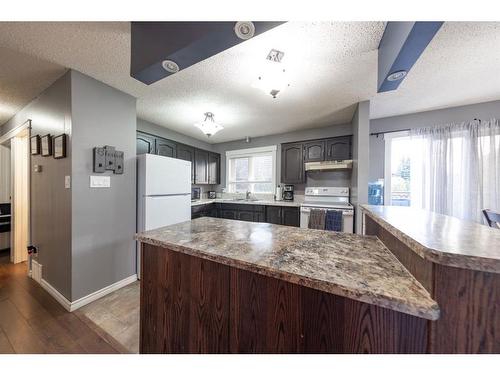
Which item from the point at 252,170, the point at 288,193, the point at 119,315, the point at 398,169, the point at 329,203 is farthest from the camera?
the point at 252,170

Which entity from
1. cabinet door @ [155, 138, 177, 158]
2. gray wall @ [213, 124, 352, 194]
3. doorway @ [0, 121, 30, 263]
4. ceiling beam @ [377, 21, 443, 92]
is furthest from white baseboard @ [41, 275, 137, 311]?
ceiling beam @ [377, 21, 443, 92]

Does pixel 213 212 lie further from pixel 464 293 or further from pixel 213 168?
pixel 464 293

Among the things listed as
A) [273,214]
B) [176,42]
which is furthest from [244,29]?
[273,214]

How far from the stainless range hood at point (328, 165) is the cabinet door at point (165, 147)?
8.00 ft

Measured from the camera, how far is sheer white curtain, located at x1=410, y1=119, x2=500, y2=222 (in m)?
2.46

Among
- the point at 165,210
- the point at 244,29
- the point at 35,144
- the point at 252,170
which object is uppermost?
the point at 244,29

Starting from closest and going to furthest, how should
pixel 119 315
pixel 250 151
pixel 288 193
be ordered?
pixel 119 315
pixel 288 193
pixel 250 151

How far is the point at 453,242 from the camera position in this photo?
23.6 inches

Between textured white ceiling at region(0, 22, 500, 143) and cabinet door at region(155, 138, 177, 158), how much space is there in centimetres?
43

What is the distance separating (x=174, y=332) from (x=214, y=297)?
368 mm

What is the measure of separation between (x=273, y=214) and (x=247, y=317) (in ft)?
9.33

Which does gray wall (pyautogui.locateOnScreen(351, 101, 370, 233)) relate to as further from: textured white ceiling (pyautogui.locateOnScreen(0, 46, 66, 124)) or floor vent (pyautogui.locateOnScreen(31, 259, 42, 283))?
floor vent (pyautogui.locateOnScreen(31, 259, 42, 283))

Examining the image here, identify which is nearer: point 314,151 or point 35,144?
point 35,144
